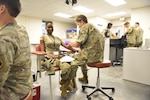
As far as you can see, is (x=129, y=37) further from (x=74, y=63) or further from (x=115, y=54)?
(x=74, y=63)

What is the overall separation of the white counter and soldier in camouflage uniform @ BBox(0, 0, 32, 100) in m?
3.11

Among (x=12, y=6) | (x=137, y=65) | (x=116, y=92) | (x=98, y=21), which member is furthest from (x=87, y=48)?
(x=98, y=21)

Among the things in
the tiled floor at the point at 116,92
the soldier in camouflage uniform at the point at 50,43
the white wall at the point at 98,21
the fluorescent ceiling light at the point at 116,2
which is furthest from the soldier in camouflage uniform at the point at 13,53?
the white wall at the point at 98,21

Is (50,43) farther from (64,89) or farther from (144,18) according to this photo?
(144,18)

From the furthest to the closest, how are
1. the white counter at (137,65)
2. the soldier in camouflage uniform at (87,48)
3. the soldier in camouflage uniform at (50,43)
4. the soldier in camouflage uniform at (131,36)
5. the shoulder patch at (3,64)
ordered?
the soldier in camouflage uniform at (131,36) → the white counter at (137,65) → the soldier in camouflage uniform at (50,43) → the soldier in camouflage uniform at (87,48) → the shoulder patch at (3,64)

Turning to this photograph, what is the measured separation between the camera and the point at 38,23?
10719 millimetres

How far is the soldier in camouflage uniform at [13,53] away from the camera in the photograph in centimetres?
74

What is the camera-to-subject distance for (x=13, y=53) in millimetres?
749

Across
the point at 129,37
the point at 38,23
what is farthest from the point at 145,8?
the point at 38,23

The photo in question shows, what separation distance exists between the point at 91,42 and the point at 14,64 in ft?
5.86

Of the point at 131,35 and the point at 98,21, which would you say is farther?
the point at 98,21

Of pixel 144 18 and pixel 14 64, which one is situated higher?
pixel 144 18

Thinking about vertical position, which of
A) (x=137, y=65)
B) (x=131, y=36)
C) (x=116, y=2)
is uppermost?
(x=116, y=2)

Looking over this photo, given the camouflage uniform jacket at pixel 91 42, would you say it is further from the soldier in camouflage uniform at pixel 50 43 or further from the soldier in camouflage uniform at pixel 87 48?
the soldier in camouflage uniform at pixel 50 43
